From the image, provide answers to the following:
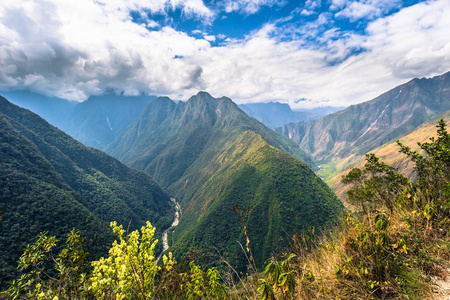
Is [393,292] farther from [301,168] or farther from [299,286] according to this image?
[301,168]

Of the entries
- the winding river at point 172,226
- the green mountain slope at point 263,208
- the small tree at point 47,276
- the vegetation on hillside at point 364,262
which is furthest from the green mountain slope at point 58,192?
the vegetation on hillside at point 364,262

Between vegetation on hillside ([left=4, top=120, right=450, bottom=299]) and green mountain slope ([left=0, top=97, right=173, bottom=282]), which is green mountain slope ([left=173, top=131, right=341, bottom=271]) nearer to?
green mountain slope ([left=0, top=97, right=173, bottom=282])

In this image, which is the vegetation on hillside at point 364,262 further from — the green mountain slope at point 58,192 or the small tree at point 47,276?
the green mountain slope at point 58,192

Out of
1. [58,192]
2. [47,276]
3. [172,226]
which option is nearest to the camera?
[47,276]

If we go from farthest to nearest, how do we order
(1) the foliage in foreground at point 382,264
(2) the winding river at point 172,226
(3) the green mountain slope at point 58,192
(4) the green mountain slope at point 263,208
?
1. (2) the winding river at point 172,226
2. (4) the green mountain slope at point 263,208
3. (3) the green mountain slope at point 58,192
4. (1) the foliage in foreground at point 382,264

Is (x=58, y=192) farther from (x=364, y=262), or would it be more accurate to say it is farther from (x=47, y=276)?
(x=364, y=262)

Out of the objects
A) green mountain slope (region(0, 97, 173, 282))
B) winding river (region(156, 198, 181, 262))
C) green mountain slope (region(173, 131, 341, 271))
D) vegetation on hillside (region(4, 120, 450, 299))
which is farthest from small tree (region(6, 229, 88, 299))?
winding river (region(156, 198, 181, 262))

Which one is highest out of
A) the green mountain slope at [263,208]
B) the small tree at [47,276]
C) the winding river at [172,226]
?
the small tree at [47,276]

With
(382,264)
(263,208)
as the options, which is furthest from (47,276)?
(263,208)

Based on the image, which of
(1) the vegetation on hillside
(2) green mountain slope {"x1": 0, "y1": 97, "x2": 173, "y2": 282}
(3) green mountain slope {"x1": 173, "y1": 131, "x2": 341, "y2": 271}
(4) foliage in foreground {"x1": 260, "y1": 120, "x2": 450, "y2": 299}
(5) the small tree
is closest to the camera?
(4) foliage in foreground {"x1": 260, "y1": 120, "x2": 450, "y2": 299}
